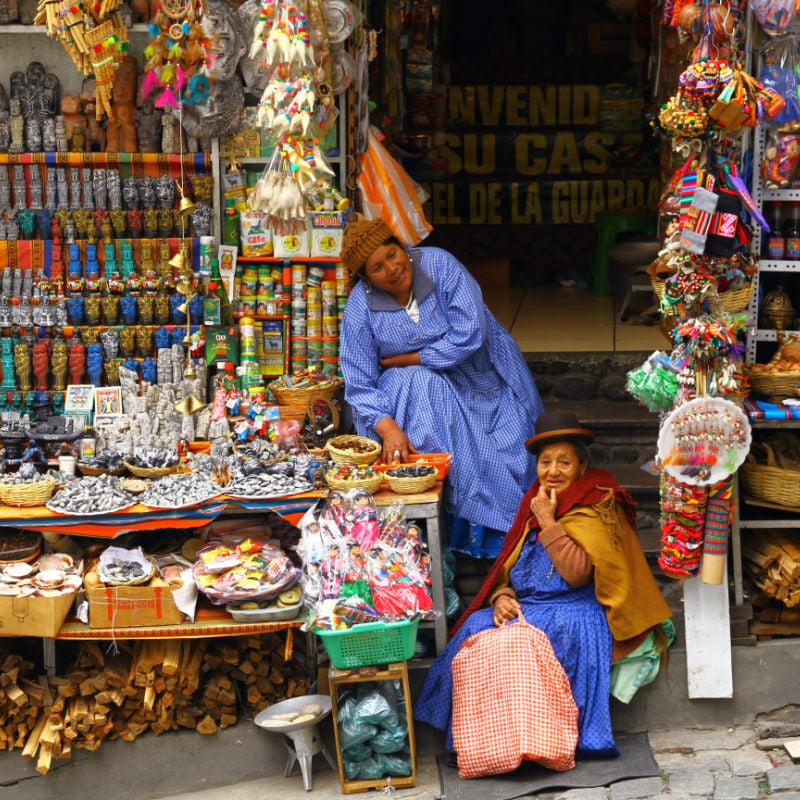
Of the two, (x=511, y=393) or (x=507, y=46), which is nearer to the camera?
(x=511, y=393)

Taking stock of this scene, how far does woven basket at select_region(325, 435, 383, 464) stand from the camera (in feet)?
18.0

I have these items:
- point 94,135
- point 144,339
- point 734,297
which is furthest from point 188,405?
point 734,297

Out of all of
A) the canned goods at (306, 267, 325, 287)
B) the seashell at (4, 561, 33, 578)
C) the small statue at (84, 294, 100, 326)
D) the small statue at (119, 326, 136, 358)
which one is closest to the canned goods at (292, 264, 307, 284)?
the canned goods at (306, 267, 325, 287)

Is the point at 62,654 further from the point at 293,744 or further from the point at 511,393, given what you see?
the point at 511,393

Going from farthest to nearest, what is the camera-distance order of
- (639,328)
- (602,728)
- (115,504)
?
1. (639,328)
2. (115,504)
3. (602,728)

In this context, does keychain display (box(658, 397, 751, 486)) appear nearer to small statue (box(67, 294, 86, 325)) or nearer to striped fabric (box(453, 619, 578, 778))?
striped fabric (box(453, 619, 578, 778))

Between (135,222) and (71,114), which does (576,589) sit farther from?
(71,114)

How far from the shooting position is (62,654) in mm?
5633

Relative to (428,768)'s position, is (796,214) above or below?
above

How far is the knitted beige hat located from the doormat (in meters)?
2.06

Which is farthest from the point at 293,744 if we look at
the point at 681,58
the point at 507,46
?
the point at 507,46

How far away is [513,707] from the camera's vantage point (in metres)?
4.86

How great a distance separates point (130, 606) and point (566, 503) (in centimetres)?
164

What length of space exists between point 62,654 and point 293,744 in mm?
1050
